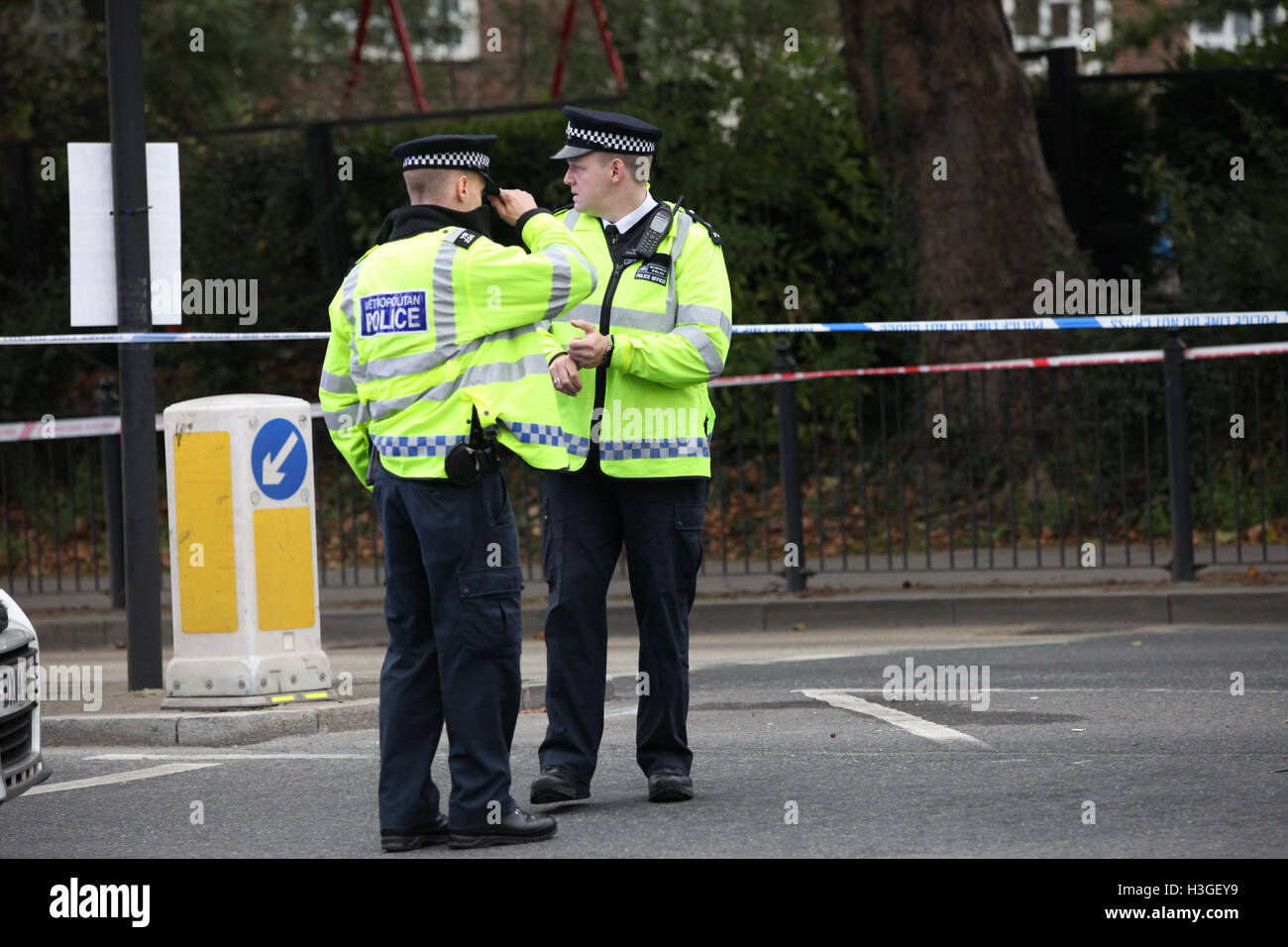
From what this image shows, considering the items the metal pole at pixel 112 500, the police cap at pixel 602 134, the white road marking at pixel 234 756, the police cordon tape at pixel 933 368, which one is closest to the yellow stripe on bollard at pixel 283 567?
the white road marking at pixel 234 756

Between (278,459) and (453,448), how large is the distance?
2.68 m

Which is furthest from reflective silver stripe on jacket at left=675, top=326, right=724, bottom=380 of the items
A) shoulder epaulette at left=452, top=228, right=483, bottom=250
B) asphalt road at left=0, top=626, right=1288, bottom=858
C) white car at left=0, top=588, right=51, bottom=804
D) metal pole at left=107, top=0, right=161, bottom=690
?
metal pole at left=107, top=0, right=161, bottom=690

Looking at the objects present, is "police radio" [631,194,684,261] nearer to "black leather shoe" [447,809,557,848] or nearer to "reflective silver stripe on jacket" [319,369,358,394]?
"reflective silver stripe on jacket" [319,369,358,394]

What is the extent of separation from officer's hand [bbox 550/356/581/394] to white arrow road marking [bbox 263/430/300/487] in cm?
234

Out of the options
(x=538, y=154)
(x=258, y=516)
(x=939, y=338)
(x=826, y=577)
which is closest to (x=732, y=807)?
(x=258, y=516)

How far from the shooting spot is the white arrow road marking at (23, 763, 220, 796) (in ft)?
21.4

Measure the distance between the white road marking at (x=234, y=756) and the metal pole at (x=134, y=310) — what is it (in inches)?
39.0

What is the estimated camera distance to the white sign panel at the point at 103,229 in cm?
810

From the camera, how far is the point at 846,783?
5.95 m

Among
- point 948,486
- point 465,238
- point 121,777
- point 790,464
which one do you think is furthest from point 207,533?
point 948,486

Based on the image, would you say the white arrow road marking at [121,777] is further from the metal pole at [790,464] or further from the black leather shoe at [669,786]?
the metal pole at [790,464]

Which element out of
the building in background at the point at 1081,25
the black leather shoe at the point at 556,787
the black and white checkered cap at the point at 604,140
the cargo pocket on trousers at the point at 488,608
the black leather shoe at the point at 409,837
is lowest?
the black leather shoe at the point at 409,837

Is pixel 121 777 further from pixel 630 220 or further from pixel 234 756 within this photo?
pixel 630 220
